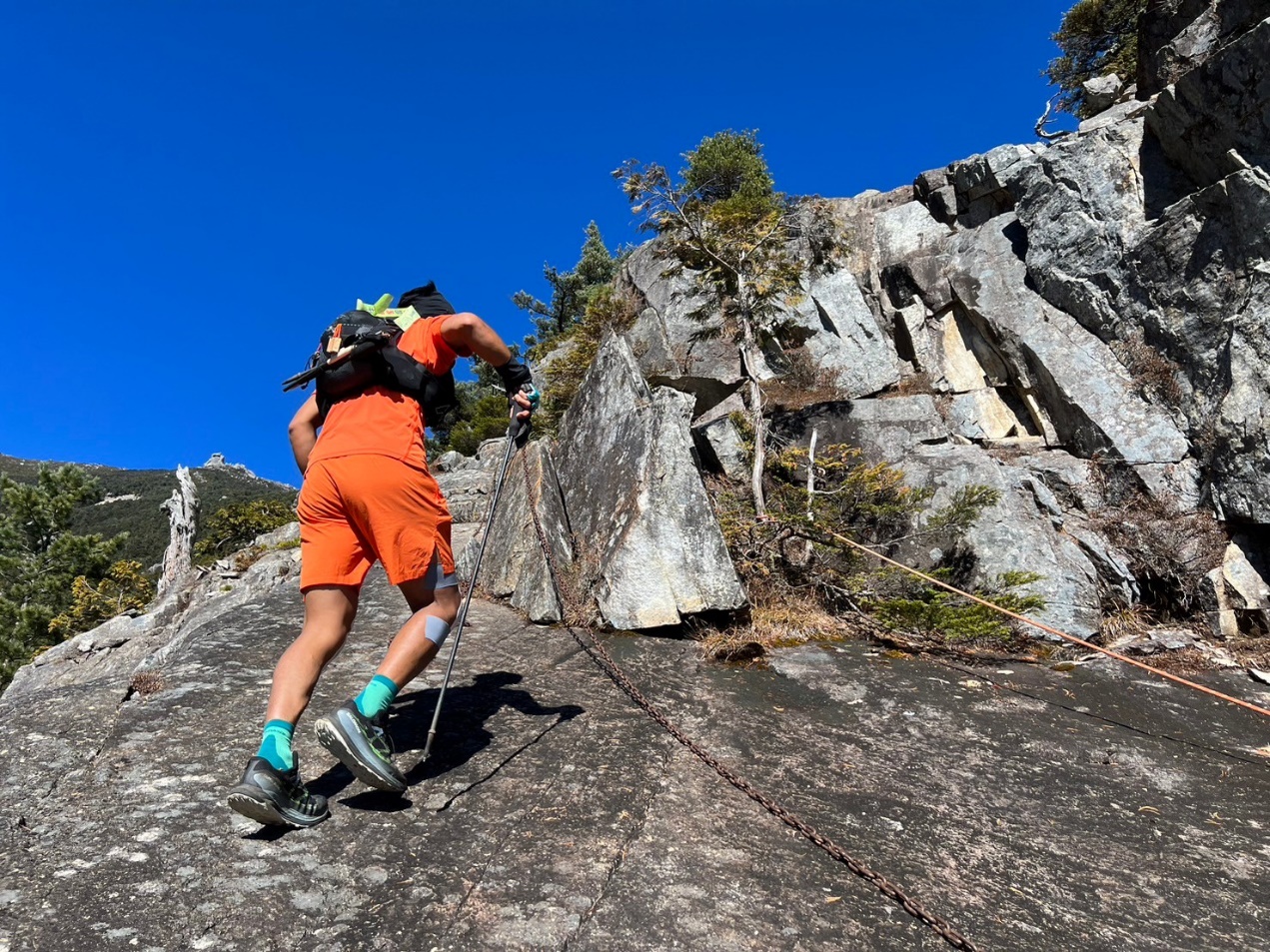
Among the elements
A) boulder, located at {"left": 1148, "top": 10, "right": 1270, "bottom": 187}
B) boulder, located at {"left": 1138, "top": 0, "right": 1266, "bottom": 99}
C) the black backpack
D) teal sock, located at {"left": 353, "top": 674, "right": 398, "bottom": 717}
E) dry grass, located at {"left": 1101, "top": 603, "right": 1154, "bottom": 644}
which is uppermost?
boulder, located at {"left": 1138, "top": 0, "right": 1266, "bottom": 99}

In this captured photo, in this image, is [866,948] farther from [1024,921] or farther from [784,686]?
[784,686]

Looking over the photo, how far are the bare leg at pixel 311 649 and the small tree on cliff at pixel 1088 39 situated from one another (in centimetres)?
2216

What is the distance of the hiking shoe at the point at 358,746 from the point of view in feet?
7.96

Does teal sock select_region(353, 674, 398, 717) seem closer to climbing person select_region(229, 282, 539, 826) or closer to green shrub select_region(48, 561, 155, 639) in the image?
climbing person select_region(229, 282, 539, 826)

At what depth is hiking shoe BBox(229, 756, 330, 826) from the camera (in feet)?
7.35

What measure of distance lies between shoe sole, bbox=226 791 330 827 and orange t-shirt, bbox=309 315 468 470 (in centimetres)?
118

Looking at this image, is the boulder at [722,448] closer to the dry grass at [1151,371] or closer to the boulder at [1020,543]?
the boulder at [1020,543]

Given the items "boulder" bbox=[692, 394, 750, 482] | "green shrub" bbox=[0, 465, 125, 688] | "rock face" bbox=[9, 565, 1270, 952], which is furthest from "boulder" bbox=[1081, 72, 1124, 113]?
"green shrub" bbox=[0, 465, 125, 688]

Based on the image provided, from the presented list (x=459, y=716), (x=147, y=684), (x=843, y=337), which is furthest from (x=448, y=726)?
(x=843, y=337)

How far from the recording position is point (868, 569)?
23.4 ft

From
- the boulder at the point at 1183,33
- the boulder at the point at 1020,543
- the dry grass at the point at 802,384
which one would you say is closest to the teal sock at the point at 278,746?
the boulder at the point at 1020,543

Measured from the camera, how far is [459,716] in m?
3.65

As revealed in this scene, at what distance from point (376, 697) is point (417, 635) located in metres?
0.26

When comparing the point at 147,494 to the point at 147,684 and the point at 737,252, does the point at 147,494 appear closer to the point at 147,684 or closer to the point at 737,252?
the point at 737,252
